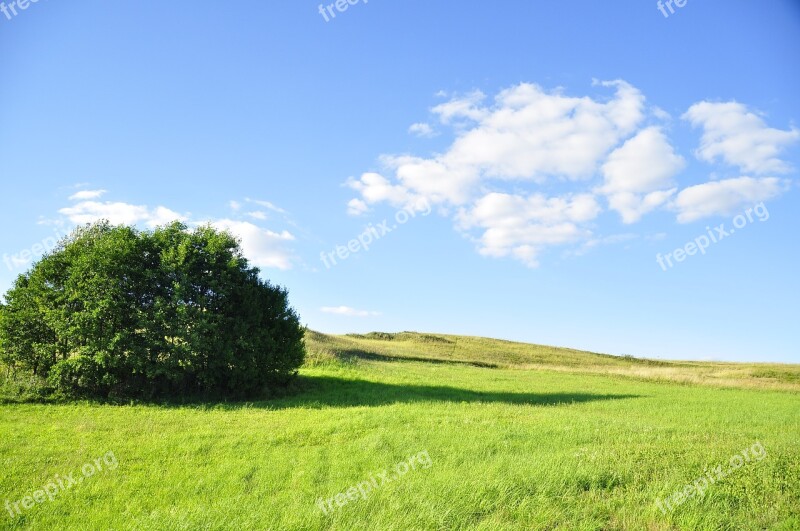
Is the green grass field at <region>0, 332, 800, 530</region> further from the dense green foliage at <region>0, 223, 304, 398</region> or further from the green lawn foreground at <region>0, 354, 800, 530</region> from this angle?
the dense green foliage at <region>0, 223, 304, 398</region>

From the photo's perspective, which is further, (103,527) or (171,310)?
(171,310)

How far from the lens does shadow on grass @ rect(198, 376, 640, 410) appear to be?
25.4 metres

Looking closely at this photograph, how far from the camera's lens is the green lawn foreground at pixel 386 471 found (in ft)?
30.3

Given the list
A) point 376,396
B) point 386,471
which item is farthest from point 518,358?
point 386,471

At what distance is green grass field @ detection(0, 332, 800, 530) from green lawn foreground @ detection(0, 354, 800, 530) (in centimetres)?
5

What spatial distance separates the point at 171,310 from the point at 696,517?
25713 mm

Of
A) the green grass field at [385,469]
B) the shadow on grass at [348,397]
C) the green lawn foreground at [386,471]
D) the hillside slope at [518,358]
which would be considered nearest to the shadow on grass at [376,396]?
the shadow on grass at [348,397]

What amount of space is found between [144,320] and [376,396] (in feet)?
44.0

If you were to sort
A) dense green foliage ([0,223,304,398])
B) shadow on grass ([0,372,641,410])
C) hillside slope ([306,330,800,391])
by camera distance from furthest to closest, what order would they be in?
hillside slope ([306,330,800,391]) → dense green foliage ([0,223,304,398]) → shadow on grass ([0,372,641,410])

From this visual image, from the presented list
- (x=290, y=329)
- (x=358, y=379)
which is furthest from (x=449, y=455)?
(x=358, y=379)

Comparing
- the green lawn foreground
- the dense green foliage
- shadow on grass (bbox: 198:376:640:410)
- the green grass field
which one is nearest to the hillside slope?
shadow on grass (bbox: 198:376:640:410)

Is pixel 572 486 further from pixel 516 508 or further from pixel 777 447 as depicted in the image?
pixel 777 447

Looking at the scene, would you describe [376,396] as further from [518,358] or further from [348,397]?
[518,358]

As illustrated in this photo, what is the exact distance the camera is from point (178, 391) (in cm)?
2753
